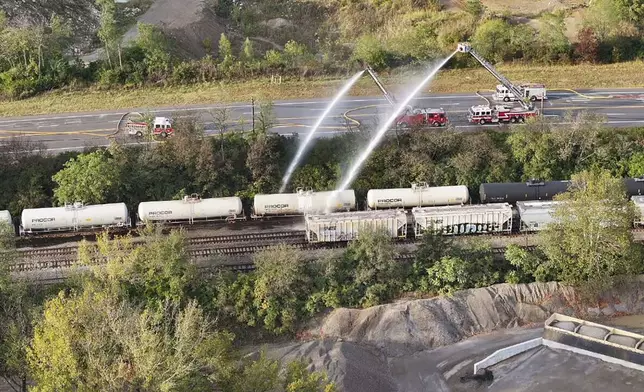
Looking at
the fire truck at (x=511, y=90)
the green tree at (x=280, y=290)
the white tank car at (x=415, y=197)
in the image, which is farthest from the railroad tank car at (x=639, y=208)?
the green tree at (x=280, y=290)

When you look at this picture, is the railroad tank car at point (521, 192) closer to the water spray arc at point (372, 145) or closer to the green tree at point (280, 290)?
the water spray arc at point (372, 145)

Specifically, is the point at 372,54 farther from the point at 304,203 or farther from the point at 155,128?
the point at 304,203

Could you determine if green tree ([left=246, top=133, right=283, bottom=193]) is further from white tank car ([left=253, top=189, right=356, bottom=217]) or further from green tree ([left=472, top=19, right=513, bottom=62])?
green tree ([left=472, top=19, right=513, bottom=62])

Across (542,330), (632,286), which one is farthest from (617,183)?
(542,330)

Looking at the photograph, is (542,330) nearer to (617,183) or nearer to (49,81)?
(617,183)

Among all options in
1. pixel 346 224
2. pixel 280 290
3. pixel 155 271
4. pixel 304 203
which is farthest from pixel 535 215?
pixel 155 271

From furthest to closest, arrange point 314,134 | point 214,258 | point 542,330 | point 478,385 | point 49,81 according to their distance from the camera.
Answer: point 49,81
point 314,134
point 214,258
point 542,330
point 478,385
